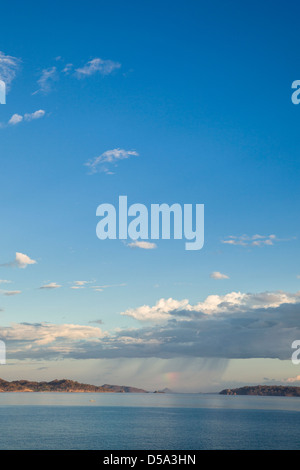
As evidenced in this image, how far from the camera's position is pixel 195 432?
173250mm

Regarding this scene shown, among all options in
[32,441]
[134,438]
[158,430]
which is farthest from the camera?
[158,430]
